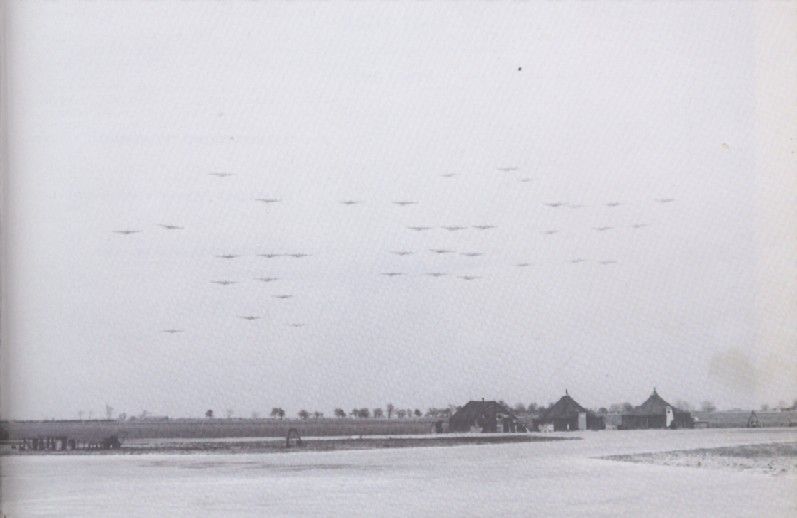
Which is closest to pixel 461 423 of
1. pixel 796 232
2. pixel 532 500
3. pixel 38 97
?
pixel 532 500

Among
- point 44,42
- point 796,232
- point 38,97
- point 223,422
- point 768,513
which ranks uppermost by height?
point 44,42

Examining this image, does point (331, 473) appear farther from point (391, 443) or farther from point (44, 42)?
point (44, 42)

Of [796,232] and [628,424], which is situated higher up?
[796,232]

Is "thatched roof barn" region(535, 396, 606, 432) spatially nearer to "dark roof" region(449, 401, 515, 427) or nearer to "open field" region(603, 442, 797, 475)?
"dark roof" region(449, 401, 515, 427)

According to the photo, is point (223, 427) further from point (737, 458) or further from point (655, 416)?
point (737, 458)

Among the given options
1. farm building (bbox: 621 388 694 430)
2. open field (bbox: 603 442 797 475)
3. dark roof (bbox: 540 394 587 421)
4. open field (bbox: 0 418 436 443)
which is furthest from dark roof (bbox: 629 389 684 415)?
open field (bbox: 0 418 436 443)
